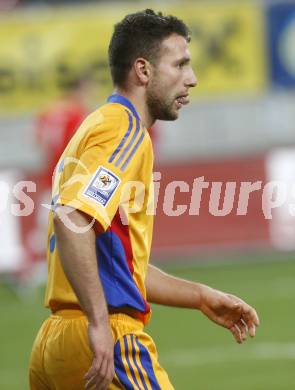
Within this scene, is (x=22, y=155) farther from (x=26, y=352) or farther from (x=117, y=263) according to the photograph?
(x=117, y=263)

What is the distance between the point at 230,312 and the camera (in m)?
4.81

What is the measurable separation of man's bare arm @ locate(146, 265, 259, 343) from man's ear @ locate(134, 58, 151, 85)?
0.85 metres

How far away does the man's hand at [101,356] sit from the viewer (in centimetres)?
404

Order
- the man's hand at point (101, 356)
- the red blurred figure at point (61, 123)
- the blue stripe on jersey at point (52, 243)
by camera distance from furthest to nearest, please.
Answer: the red blurred figure at point (61, 123) → the blue stripe on jersey at point (52, 243) → the man's hand at point (101, 356)

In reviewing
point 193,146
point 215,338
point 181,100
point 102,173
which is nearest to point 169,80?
point 181,100

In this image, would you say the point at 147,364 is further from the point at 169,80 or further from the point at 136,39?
the point at 136,39

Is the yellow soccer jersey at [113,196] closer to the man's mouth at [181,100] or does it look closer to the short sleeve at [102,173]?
the short sleeve at [102,173]

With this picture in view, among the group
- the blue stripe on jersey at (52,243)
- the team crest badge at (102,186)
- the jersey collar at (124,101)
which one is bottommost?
the blue stripe on jersey at (52,243)

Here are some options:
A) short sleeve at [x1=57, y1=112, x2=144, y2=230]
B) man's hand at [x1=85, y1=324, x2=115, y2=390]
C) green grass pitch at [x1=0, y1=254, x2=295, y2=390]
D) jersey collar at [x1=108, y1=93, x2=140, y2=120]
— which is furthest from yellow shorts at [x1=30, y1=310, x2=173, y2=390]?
green grass pitch at [x1=0, y1=254, x2=295, y2=390]

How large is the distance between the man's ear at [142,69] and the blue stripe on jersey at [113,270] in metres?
0.60

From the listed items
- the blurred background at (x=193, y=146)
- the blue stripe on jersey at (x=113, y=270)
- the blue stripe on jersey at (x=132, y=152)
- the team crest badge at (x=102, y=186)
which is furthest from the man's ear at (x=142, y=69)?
the blurred background at (x=193, y=146)

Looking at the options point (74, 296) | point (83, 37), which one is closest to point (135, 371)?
point (74, 296)

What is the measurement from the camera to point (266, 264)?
537 inches

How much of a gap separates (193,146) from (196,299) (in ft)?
32.9
